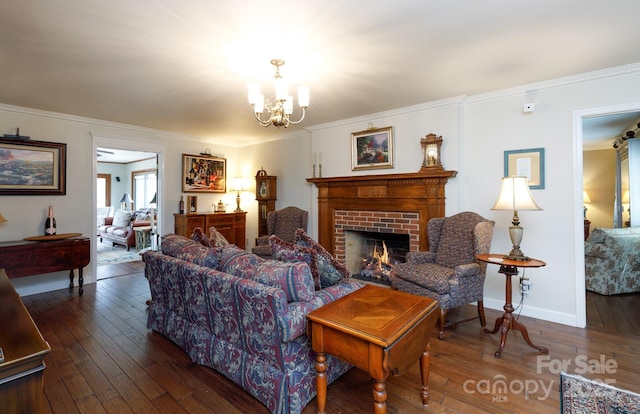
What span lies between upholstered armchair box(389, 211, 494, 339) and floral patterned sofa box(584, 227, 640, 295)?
6.37 ft

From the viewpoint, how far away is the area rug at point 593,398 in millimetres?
1730

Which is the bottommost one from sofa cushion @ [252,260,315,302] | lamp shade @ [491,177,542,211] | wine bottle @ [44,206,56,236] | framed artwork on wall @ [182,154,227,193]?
sofa cushion @ [252,260,315,302]

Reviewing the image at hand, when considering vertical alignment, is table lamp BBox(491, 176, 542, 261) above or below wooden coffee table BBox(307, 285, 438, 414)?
above

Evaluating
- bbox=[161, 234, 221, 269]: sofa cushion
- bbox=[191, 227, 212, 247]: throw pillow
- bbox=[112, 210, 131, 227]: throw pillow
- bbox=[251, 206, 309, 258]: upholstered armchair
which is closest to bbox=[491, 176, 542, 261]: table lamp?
bbox=[161, 234, 221, 269]: sofa cushion

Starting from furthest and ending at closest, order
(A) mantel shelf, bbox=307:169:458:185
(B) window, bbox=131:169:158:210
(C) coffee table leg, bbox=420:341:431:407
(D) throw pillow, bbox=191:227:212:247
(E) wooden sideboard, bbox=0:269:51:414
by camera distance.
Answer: (B) window, bbox=131:169:158:210
(A) mantel shelf, bbox=307:169:458:185
(D) throw pillow, bbox=191:227:212:247
(C) coffee table leg, bbox=420:341:431:407
(E) wooden sideboard, bbox=0:269:51:414

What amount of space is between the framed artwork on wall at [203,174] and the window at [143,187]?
3.77 metres

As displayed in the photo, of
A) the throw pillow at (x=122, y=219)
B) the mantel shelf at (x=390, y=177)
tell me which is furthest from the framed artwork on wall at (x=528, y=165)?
the throw pillow at (x=122, y=219)

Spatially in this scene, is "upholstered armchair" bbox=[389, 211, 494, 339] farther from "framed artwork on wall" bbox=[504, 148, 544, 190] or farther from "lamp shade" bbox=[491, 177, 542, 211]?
"framed artwork on wall" bbox=[504, 148, 544, 190]

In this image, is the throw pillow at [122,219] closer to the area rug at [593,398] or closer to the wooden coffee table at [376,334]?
the wooden coffee table at [376,334]

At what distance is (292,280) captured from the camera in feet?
5.69

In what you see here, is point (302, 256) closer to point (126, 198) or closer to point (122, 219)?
point (122, 219)

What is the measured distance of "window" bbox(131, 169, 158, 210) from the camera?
873 cm

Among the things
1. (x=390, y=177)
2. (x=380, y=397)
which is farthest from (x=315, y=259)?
(x=390, y=177)

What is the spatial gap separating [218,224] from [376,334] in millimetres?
4489
